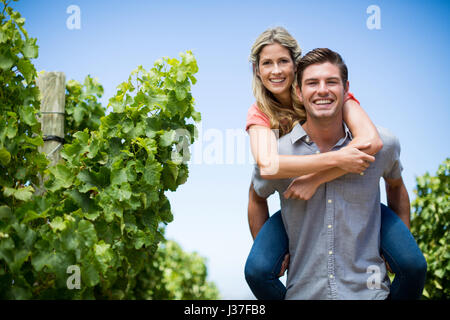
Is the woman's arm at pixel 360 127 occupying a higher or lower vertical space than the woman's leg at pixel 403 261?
higher

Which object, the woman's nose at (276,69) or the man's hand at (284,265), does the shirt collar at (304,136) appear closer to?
the woman's nose at (276,69)

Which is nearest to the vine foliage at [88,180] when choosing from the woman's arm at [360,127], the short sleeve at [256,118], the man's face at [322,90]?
the short sleeve at [256,118]

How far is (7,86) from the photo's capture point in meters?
2.82

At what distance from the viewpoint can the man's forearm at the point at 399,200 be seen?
3105mm

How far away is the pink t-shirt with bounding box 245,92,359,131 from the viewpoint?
2988mm

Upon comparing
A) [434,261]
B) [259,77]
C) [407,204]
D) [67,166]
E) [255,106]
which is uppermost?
[259,77]

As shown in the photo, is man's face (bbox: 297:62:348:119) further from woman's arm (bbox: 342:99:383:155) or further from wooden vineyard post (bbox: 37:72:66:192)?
wooden vineyard post (bbox: 37:72:66:192)

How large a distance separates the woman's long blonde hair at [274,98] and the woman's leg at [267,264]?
2.08ft

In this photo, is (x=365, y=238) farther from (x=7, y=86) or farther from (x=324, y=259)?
(x=7, y=86)

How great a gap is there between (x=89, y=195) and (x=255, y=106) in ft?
3.79

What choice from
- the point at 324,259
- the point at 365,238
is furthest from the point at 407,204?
the point at 324,259

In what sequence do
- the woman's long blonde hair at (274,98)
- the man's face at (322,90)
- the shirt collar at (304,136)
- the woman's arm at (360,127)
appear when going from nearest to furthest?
1. the woman's arm at (360,127)
2. the man's face at (322,90)
3. the shirt collar at (304,136)
4. the woman's long blonde hair at (274,98)

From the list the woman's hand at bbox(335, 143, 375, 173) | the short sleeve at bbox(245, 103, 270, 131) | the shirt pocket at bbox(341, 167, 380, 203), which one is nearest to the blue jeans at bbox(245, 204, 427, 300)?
the shirt pocket at bbox(341, 167, 380, 203)

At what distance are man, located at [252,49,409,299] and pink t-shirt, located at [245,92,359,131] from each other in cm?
15
